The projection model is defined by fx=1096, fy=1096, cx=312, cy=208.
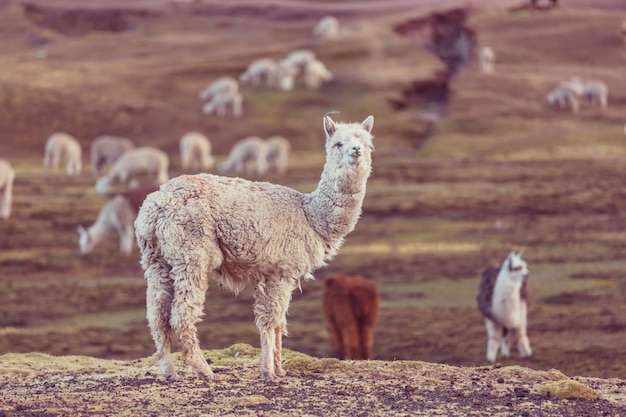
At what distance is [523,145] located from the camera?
158 feet

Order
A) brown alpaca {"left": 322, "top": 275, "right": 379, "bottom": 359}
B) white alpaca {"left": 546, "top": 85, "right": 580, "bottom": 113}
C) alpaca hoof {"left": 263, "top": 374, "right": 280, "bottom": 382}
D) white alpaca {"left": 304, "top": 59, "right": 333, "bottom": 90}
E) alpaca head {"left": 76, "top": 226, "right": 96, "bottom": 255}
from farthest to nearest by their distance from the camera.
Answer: white alpaca {"left": 304, "top": 59, "right": 333, "bottom": 90} < white alpaca {"left": 546, "top": 85, "right": 580, "bottom": 113} < alpaca head {"left": 76, "top": 226, "right": 96, "bottom": 255} < brown alpaca {"left": 322, "top": 275, "right": 379, "bottom": 359} < alpaca hoof {"left": 263, "top": 374, "right": 280, "bottom": 382}

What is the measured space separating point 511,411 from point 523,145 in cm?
4003

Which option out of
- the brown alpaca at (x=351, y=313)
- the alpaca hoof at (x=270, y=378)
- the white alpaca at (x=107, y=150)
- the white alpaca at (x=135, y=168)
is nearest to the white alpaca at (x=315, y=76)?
the white alpaca at (x=107, y=150)

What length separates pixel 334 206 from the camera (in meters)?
10.5

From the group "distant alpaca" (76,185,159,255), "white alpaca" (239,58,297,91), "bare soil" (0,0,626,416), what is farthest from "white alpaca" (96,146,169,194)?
"white alpaca" (239,58,297,91)

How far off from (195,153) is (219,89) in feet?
42.2

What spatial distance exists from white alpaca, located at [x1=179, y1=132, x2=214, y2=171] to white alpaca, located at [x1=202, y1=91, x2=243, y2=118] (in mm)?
11036

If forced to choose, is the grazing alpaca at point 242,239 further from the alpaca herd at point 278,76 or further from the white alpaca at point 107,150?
the alpaca herd at point 278,76

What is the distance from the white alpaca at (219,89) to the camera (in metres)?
56.3

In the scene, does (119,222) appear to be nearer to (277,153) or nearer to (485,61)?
(277,153)

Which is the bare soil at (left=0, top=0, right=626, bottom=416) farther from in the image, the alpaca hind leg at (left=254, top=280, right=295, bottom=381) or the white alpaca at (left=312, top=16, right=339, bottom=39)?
the white alpaca at (left=312, top=16, right=339, bottom=39)

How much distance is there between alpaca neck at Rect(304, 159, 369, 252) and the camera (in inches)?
409

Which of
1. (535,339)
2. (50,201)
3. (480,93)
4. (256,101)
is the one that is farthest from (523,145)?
(535,339)

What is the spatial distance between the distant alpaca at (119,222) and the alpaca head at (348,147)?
58.5 feet
